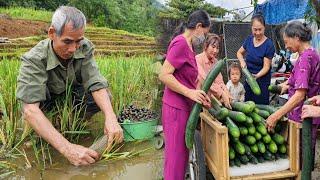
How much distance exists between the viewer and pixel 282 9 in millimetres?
9039

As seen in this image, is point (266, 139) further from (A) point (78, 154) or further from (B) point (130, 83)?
(B) point (130, 83)

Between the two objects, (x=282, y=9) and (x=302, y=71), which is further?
(x=282, y=9)

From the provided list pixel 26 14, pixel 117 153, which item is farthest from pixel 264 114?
pixel 26 14

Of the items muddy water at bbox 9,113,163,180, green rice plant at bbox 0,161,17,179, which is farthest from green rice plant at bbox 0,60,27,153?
green rice plant at bbox 0,161,17,179

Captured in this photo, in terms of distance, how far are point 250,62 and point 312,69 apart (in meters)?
1.55

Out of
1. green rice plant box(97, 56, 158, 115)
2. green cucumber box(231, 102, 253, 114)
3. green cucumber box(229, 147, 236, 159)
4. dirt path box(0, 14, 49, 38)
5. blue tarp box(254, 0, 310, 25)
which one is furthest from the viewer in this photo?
dirt path box(0, 14, 49, 38)

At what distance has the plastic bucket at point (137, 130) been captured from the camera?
3.90m

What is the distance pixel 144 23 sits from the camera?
21828 millimetres

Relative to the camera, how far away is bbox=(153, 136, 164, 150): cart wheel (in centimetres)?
394

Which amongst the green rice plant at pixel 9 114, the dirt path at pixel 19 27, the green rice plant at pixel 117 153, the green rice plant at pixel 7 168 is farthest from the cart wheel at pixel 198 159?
the dirt path at pixel 19 27

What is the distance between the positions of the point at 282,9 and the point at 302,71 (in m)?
7.08

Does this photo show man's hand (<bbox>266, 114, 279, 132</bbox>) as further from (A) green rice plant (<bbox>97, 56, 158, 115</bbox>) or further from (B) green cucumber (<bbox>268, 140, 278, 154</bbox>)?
(A) green rice plant (<bbox>97, 56, 158, 115</bbox>)

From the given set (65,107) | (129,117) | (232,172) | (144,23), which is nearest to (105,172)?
(65,107)

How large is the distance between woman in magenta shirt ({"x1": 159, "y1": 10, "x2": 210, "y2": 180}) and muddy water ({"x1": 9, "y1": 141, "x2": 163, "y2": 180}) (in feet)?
2.11
